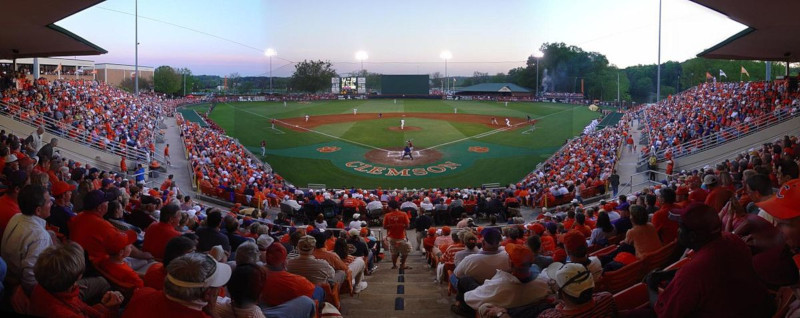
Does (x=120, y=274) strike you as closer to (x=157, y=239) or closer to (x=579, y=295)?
(x=157, y=239)

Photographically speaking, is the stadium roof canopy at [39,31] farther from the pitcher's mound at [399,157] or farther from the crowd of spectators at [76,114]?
the pitcher's mound at [399,157]

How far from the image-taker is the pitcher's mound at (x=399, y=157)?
31375mm

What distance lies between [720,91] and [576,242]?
34231 millimetres

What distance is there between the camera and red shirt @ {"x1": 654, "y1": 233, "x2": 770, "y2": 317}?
3123 millimetres

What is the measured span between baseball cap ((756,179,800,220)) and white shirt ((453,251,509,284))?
8.64 ft

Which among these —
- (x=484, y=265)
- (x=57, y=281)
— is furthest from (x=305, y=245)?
(x=57, y=281)

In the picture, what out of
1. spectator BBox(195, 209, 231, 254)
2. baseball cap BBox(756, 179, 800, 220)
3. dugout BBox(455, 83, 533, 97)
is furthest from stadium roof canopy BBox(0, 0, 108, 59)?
dugout BBox(455, 83, 533, 97)

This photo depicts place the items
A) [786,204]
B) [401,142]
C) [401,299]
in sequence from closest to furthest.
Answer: [786,204], [401,299], [401,142]

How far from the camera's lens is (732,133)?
20.5 metres

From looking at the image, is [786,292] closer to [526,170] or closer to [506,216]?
[506,216]

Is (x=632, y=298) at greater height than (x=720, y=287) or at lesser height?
lesser

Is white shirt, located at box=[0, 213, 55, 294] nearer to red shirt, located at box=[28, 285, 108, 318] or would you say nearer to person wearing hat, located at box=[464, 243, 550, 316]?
red shirt, located at box=[28, 285, 108, 318]

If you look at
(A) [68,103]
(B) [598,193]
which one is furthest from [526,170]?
(A) [68,103]

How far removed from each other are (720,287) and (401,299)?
4.28 meters
